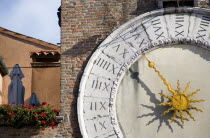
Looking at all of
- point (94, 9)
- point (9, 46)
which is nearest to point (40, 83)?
point (9, 46)

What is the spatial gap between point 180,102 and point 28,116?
263 cm

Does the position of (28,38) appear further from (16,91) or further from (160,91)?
(160,91)

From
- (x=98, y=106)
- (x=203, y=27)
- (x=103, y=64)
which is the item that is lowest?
(x=98, y=106)

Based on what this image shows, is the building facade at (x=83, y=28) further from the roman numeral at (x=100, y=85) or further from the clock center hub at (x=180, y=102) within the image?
the clock center hub at (x=180, y=102)

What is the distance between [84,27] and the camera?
11602 millimetres

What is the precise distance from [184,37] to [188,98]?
3.63 ft

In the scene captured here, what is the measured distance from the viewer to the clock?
35.3 ft

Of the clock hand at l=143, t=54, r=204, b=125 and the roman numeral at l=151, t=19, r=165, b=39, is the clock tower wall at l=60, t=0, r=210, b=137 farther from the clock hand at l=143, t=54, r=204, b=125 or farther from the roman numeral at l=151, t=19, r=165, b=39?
the clock hand at l=143, t=54, r=204, b=125

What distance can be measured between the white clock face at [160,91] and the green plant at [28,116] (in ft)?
3.98

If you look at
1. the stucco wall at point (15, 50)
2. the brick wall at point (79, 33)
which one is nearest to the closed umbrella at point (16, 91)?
the brick wall at point (79, 33)

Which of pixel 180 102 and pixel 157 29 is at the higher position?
pixel 157 29

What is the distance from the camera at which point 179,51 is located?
36.6ft

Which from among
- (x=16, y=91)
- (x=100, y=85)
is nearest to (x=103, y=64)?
(x=100, y=85)

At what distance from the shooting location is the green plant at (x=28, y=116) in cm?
1096
